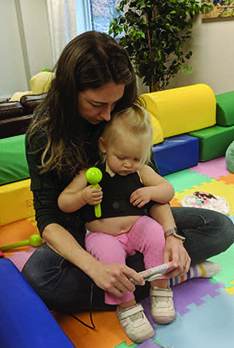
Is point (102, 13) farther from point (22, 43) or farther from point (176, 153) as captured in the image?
point (176, 153)

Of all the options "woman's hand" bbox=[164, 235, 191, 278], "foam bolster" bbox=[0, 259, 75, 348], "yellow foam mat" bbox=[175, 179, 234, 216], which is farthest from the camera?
"yellow foam mat" bbox=[175, 179, 234, 216]

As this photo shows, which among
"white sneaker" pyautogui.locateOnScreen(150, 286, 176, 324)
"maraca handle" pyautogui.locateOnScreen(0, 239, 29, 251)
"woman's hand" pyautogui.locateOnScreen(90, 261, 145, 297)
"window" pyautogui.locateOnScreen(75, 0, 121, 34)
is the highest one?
"window" pyautogui.locateOnScreen(75, 0, 121, 34)

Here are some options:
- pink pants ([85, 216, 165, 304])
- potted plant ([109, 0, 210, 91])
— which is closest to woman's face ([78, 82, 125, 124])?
pink pants ([85, 216, 165, 304])

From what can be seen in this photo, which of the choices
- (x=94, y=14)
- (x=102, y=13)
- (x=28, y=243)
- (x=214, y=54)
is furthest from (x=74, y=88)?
(x=94, y=14)

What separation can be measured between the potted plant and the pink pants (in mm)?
2267

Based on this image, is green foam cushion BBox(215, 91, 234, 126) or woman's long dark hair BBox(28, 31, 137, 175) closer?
woman's long dark hair BBox(28, 31, 137, 175)

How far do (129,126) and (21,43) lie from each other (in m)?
4.80

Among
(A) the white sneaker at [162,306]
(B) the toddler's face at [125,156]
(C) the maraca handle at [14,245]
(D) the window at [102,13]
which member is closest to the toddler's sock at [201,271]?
(A) the white sneaker at [162,306]

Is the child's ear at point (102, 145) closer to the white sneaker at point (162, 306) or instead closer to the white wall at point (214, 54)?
the white sneaker at point (162, 306)

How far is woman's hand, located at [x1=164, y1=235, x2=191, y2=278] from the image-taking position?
995mm

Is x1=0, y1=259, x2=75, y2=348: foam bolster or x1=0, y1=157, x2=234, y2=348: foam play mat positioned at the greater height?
x1=0, y1=259, x2=75, y2=348: foam bolster

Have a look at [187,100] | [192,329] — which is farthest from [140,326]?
[187,100]

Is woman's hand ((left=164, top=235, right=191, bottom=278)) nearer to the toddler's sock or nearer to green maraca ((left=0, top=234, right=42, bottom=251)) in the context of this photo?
the toddler's sock

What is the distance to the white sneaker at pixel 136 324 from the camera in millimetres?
998
